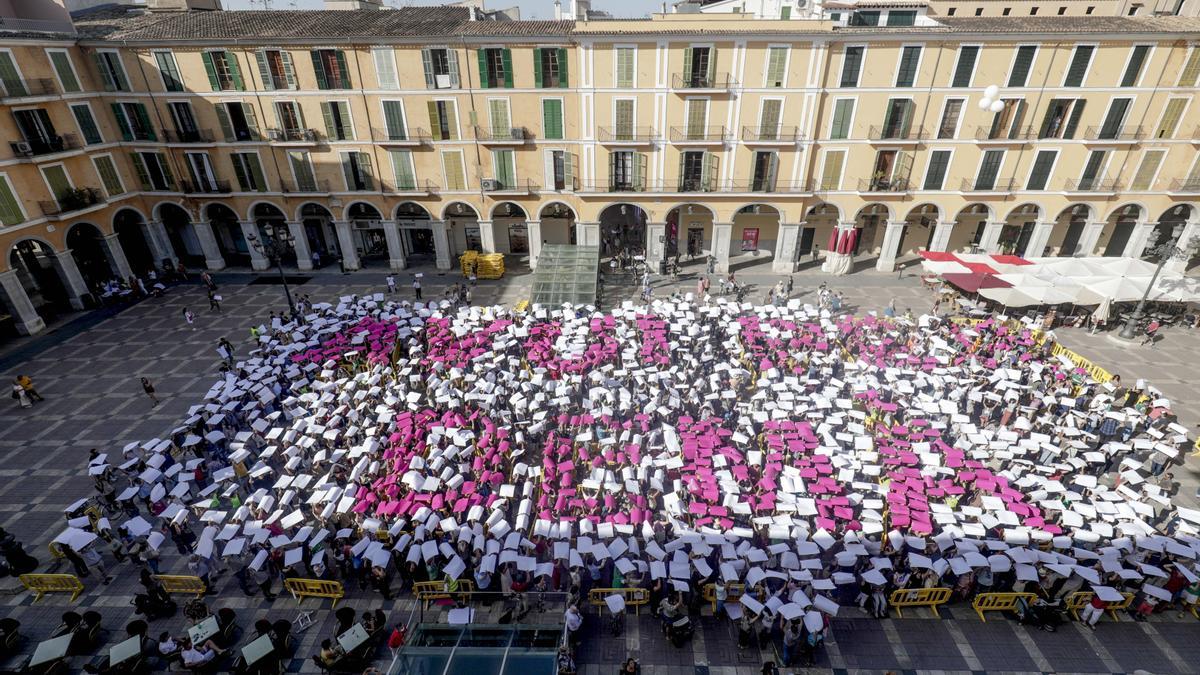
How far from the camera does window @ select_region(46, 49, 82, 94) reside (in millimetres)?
34394

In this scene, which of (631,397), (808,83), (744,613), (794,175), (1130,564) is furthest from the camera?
(794,175)

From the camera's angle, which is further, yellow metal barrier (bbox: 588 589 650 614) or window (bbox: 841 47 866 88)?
window (bbox: 841 47 866 88)

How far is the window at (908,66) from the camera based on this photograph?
34.8 metres

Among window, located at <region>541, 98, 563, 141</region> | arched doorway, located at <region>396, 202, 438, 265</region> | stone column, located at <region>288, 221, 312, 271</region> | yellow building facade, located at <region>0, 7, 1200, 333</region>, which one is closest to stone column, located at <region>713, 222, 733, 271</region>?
yellow building facade, located at <region>0, 7, 1200, 333</region>

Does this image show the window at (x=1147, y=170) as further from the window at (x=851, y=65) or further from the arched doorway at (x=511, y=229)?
the arched doorway at (x=511, y=229)

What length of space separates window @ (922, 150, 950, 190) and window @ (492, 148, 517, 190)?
29.1m

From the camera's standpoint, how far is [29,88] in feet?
108

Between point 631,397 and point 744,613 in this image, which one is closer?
point 744,613

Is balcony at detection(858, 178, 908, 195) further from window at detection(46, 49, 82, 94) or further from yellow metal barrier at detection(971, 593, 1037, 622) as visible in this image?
window at detection(46, 49, 82, 94)

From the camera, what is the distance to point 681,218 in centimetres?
4369

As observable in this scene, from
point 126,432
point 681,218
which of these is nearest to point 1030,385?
point 681,218

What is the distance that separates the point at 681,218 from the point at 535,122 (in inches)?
537

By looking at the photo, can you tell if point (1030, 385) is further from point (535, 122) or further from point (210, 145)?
point (210, 145)

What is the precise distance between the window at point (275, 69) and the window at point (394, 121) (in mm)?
6245
